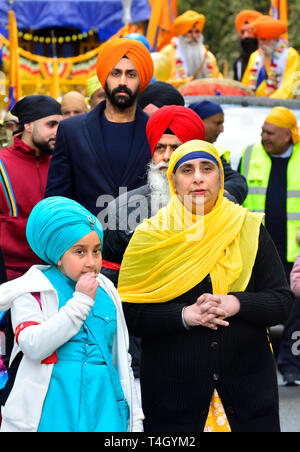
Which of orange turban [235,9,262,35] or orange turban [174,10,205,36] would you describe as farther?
orange turban [235,9,262,35]

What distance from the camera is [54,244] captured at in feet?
13.3

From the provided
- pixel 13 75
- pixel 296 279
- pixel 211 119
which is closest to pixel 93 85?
pixel 211 119

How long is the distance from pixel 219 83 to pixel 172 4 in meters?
5.90

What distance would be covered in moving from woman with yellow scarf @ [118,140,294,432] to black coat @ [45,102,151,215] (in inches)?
51.6

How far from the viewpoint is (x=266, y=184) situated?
834 cm

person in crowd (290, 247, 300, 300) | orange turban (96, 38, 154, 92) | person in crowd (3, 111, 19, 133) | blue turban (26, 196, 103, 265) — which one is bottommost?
person in crowd (290, 247, 300, 300)

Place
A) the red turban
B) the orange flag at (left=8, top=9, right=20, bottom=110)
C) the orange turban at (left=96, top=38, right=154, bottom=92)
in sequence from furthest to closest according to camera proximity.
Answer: the orange flag at (left=8, top=9, right=20, bottom=110) < the orange turban at (left=96, top=38, right=154, bottom=92) < the red turban

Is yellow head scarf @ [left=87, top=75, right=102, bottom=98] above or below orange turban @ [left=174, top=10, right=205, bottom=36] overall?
below

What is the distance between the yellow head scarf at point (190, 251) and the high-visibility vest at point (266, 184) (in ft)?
12.8

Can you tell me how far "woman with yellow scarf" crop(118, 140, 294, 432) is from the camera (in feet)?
13.7

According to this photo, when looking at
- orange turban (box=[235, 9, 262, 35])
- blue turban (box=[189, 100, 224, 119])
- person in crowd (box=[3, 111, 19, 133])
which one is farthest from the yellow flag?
blue turban (box=[189, 100, 224, 119])

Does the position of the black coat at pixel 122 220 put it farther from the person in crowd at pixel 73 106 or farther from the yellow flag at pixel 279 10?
the yellow flag at pixel 279 10

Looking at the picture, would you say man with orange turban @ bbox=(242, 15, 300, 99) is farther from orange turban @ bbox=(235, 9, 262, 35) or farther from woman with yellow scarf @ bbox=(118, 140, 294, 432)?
woman with yellow scarf @ bbox=(118, 140, 294, 432)

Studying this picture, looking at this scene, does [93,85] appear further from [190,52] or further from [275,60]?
[190,52]
